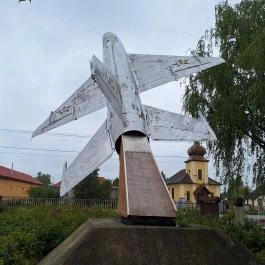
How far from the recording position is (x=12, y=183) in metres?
47.8

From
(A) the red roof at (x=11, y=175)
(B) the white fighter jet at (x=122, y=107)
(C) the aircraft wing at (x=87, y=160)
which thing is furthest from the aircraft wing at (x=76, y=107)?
(A) the red roof at (x=11, y=175)

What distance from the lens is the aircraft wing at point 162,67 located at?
35.4 ft

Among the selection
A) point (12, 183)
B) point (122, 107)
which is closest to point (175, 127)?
point (122, 107)

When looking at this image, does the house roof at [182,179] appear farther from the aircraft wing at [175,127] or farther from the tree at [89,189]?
the aircraft wing at [175,127]

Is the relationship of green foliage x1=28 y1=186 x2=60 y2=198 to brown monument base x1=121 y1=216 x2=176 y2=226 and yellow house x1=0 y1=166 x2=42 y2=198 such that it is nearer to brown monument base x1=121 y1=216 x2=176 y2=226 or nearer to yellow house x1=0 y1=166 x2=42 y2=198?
yellow house x1=0 y1=166 x2=42 y2=198

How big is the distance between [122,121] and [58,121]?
7.31ft

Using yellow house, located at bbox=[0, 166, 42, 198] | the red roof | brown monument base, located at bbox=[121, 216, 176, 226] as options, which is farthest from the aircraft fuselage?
the red roof

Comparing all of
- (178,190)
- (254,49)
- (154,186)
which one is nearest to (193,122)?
(154,186)

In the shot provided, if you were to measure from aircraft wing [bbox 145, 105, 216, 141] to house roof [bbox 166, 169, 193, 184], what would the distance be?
45.6m

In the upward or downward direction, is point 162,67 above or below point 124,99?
above

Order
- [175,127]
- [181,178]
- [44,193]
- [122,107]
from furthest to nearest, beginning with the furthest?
[181,178] → [44,193] → [175,127] → [122,107]

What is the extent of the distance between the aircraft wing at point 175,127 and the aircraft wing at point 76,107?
145cm

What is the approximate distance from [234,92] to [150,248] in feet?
32.3

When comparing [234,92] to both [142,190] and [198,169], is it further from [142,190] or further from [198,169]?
[198,169]
